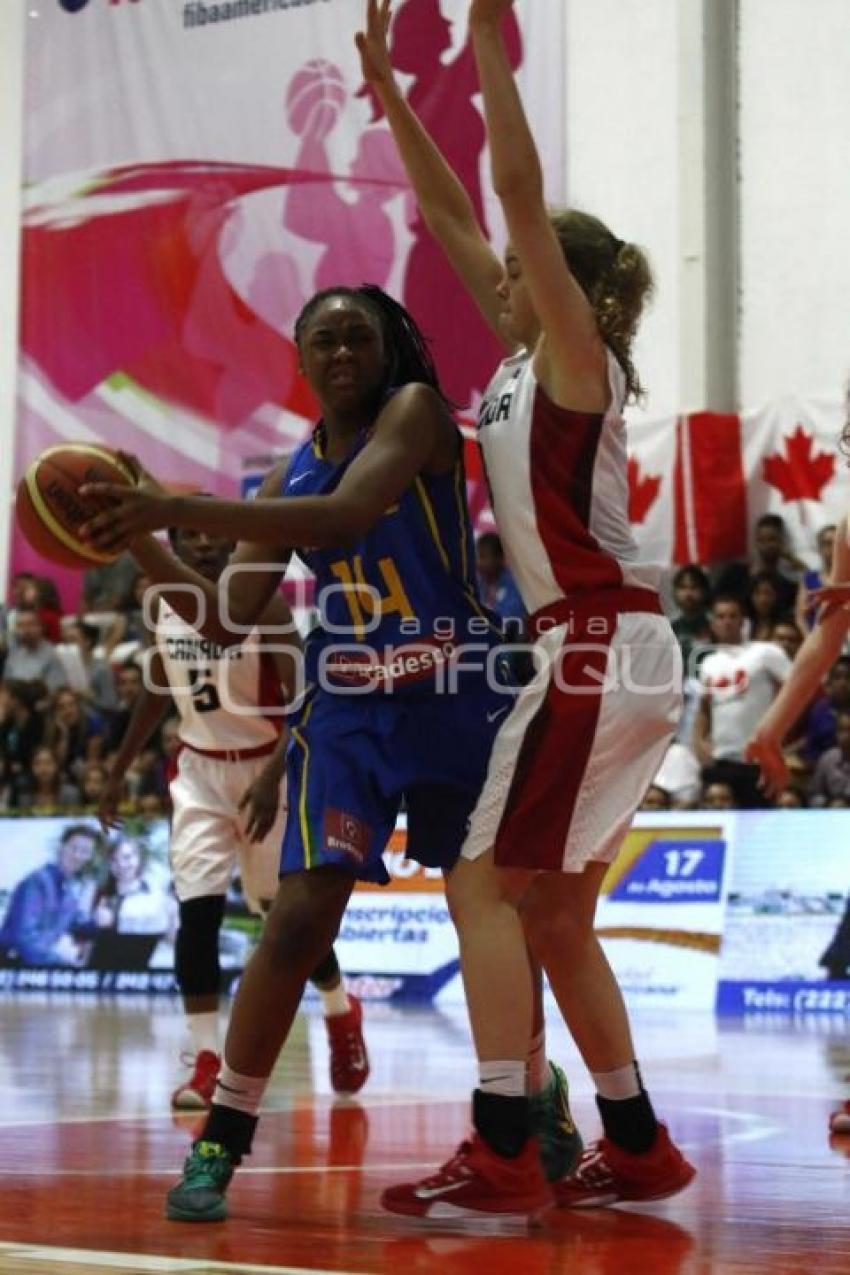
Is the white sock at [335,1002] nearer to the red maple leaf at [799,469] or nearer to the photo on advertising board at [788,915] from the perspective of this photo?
the photo on advertising board at [788,915]

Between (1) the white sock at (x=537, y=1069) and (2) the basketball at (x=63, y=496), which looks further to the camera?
(1) the white sock at (x=537, y=1069)

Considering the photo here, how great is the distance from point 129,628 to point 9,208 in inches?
217

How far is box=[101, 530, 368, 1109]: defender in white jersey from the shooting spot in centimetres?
737

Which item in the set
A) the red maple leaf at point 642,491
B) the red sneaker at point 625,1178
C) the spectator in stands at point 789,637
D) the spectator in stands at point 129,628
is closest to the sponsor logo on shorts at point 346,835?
the red sneaker at point 625,1178

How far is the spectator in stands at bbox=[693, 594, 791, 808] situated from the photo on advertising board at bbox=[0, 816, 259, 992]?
3168 millimetres

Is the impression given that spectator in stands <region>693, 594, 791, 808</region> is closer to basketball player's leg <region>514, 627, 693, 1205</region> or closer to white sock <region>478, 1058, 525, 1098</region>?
basketball player's leg <region>514, 627, 693, 1205</region>

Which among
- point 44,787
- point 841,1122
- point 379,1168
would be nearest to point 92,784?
point 44,787

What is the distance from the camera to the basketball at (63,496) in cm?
436

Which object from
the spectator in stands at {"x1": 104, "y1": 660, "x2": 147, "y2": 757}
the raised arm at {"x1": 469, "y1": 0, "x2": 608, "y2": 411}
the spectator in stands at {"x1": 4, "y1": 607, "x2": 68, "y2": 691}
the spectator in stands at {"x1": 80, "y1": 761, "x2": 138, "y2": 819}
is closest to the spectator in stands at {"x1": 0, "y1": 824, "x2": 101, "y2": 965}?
the spectator in stands at {"x1": 80, "y1": 761, "x2": 138, "y2": 819}

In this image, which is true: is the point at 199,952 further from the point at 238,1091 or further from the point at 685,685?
the point at 685,685

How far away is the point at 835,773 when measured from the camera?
1276 cm

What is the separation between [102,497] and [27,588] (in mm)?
13955

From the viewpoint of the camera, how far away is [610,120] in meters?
16.7

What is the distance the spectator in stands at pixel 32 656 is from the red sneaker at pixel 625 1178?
1272 cm
